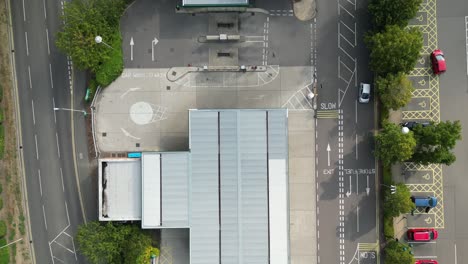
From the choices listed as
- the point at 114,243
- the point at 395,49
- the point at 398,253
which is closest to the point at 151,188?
the point at 114,243

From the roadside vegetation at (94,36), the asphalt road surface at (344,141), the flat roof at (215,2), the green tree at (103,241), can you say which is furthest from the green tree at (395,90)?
the green tree at (103,241)

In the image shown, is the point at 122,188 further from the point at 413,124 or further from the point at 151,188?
the point at 413,124

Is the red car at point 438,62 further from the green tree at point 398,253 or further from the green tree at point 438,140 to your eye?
the green tree at point 398,253

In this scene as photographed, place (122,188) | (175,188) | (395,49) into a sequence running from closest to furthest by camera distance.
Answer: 1. (395,49)
2. (175,188)
3. (122,188)

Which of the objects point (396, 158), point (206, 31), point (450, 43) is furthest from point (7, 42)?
point (450, 43)

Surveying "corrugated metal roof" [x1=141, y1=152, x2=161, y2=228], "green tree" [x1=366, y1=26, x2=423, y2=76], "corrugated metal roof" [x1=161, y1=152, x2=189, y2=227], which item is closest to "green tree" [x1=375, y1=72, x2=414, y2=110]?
"green tree" [x1=366, y1=26, x2=423, y2=76]
